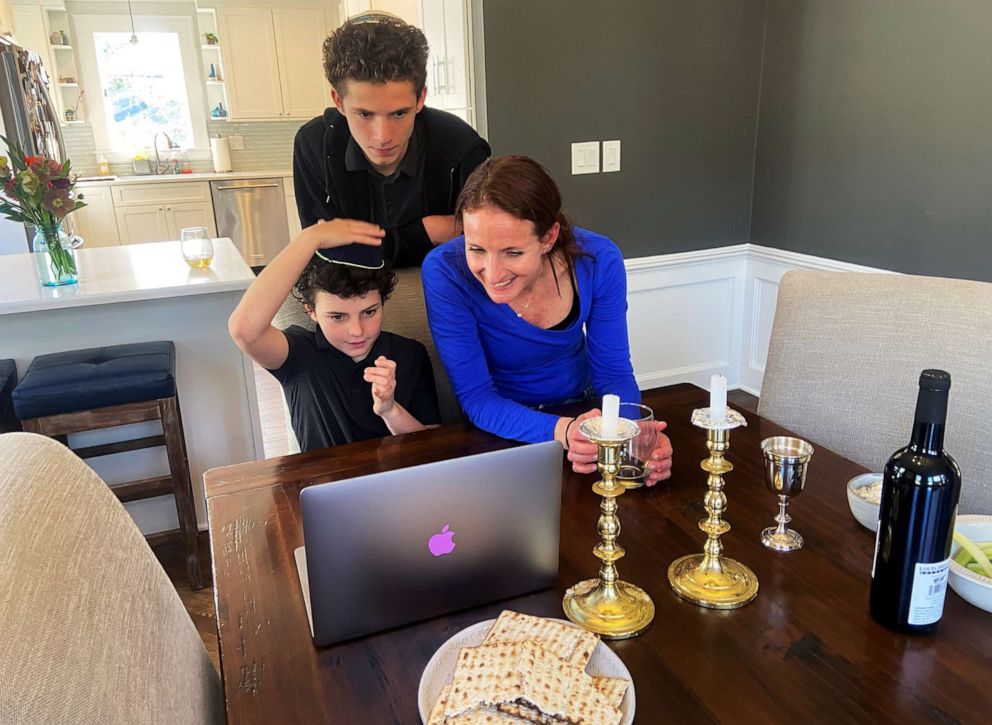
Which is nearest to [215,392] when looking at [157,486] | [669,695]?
[157,486]

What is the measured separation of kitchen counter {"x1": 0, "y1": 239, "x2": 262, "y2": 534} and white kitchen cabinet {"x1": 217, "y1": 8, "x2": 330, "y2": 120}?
13.5 feet

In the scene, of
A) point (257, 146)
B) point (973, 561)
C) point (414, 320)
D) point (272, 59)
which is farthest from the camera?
Result: point (257, 146)

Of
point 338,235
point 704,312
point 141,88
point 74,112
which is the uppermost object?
point 141,88

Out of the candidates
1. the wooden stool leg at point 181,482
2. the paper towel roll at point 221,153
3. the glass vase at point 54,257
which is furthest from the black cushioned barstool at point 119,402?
the paper towel roll at point 221,153

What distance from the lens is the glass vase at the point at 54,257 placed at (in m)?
2.35

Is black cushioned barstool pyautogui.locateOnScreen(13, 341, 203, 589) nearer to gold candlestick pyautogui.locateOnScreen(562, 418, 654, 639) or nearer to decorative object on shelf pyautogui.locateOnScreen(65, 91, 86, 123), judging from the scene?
gold candlestick pyautogui.locateOnScreen(562, 418, 654, 639)

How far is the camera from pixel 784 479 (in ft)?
3.05

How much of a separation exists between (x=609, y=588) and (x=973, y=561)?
0.44 metres

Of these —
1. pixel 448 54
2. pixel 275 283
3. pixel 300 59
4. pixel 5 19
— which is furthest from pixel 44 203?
pixel 300 59

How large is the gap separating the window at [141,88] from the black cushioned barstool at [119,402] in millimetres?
4908

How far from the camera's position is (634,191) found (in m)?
3.13

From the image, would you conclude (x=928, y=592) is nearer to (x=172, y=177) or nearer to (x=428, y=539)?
(x=428, y=539)

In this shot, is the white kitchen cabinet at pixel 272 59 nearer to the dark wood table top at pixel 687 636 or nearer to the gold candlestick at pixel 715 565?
the dark wood table top at pixel 687 636

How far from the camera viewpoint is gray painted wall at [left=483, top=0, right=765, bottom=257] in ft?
9.14
